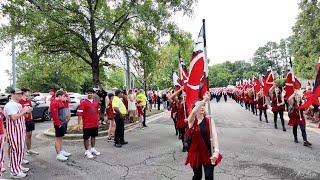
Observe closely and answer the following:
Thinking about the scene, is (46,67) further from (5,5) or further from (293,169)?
(293,169)

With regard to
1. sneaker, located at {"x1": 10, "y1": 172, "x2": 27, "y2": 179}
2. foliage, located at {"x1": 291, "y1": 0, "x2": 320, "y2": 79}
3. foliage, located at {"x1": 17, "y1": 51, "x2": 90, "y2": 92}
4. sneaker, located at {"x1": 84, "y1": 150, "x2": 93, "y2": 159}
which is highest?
foliage, located at {"x1": 291, "y1": 0, "x2": 320, "y2": 79}

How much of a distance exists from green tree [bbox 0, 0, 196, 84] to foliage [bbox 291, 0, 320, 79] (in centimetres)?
3111

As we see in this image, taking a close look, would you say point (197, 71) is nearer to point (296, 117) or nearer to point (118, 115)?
point (118, 115)

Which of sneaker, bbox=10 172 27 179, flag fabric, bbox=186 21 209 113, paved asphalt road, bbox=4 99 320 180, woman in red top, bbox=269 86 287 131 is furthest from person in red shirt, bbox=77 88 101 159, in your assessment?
woman in red top, bbox=269 86 287 131

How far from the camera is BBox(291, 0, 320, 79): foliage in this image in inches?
1464

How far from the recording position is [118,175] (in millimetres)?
5684

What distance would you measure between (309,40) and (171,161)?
39082mm

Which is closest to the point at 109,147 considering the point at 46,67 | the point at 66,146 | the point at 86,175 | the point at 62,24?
the point at 66,146

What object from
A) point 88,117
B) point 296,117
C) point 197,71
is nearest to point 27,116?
point 88,117

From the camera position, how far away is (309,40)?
38406 mm

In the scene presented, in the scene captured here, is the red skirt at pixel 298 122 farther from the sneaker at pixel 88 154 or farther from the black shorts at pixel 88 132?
the sneaker at pixel 88 154

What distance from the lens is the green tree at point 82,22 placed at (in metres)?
9.69

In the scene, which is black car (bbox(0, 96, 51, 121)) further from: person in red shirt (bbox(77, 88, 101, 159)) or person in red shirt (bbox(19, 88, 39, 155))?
person in red shirt (bbox(77, 88, 101, 159))

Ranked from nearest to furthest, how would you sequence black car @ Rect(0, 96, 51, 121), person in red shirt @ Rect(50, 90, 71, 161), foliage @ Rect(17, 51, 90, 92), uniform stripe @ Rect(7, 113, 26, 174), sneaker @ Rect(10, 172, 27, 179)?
sneaker @ Rect(10, 172, 27, 179), uniform stripe @ Rect(7, 113, 26, 174), person in red shirt @ Rect(50, 90, 71, 161), foliage @ Rect(17, 51, 90, 92), black car @ Rect(0, 96, 51, 121)
